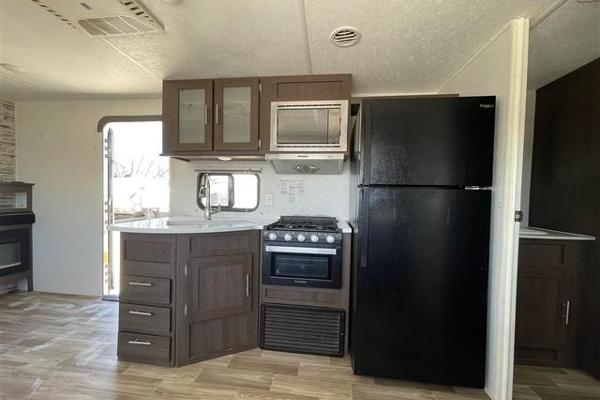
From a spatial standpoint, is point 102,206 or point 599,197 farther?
point 102,206

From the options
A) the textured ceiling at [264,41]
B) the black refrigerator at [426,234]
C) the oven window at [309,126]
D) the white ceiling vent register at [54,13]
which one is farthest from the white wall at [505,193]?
the white ceiling vent register at [54,13]

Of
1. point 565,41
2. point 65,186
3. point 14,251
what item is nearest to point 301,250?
point 565,41

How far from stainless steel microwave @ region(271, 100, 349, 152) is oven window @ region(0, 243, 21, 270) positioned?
3.43m

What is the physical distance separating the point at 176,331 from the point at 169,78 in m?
2.18

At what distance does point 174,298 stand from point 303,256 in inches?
40.1

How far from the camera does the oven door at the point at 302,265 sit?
217cm

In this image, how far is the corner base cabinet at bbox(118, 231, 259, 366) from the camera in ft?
6.55

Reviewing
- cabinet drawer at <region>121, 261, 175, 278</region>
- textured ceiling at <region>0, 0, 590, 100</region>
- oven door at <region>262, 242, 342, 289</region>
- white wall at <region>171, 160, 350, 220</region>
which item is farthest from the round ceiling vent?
cabinet drawer at <region>121, 261, 175, 278</region>

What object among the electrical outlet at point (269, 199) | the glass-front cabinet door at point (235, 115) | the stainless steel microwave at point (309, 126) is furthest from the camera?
the electrical outlet at point (269, 199)

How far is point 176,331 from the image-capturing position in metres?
1.99

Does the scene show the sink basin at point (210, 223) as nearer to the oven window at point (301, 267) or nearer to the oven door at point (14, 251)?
the oven window at point (301, 267)

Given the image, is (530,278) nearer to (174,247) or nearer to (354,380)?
(354,380)

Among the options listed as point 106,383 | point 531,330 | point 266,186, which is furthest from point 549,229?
point 106,383

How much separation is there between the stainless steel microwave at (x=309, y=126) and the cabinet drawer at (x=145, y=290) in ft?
4.58
